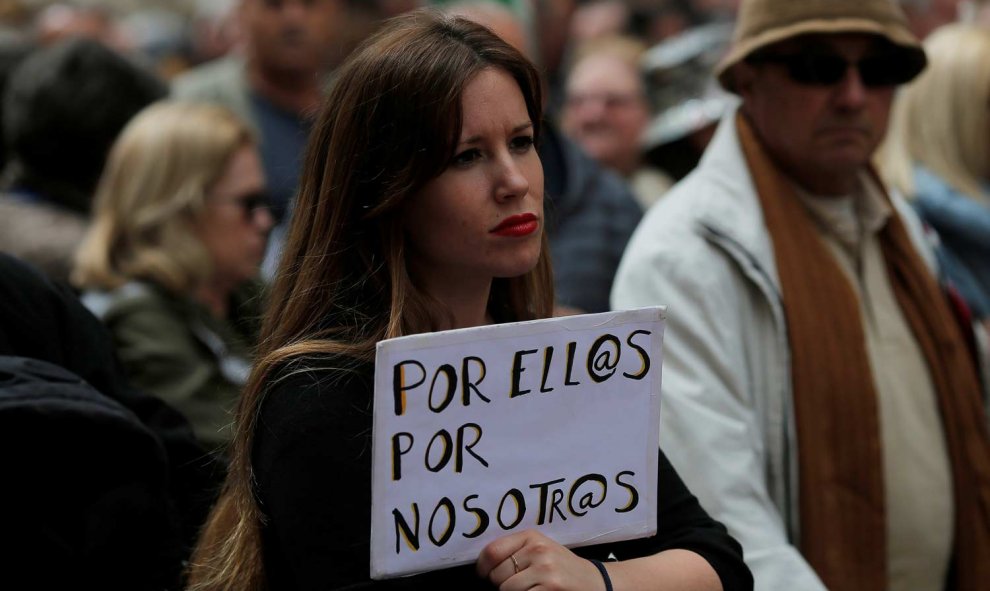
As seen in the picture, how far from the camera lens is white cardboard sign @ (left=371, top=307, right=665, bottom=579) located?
6.70 ft

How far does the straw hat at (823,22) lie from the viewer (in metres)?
3.39

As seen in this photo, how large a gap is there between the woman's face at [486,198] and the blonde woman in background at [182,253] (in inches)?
61.9

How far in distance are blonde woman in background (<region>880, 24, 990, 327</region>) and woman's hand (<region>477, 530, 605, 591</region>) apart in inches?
123

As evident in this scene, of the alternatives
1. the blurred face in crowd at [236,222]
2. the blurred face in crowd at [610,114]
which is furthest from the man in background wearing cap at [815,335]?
the blurred face in crowd at [610,114]

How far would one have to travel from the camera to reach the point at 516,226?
2.25 m

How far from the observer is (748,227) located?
323 cm

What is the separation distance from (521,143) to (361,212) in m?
0.30

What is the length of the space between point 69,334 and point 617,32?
742 cm

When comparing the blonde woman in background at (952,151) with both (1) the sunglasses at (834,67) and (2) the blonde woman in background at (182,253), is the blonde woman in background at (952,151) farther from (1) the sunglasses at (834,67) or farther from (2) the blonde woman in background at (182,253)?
(2) the blonde woman in background at (182,253)

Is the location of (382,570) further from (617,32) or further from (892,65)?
(617,32)

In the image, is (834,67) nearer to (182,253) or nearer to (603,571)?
(603,571)

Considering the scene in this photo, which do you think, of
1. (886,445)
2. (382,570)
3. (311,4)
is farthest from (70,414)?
(311,4)

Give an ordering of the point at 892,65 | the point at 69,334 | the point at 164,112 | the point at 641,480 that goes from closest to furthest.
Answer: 1. the point at 641,480
2. the point at 69,334
3. the point at 892,65
4. the point at 164,112

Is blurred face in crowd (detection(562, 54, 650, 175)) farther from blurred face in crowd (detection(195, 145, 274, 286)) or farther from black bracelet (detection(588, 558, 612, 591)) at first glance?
black bracelet (detection(588, 558, 612, 591))
